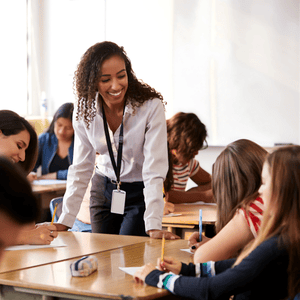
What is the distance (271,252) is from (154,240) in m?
0.87

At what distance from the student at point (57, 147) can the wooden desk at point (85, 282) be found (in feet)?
9.91

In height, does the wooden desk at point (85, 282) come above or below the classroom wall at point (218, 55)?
below

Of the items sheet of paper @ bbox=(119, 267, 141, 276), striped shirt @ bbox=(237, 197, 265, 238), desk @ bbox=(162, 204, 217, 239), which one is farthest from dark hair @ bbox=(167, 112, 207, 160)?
sheet of paper @ bbox=(119, 267, 141, 276)

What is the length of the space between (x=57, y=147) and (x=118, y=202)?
273 cm

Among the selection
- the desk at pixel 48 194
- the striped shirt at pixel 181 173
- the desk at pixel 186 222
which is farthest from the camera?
the desk at pixel 48 194

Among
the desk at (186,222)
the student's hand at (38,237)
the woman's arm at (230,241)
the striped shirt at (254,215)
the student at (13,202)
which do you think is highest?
the student at (13,202)

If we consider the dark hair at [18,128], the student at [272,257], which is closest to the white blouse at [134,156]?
the dark hair at [18,128]

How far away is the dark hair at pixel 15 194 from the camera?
0.69 meters

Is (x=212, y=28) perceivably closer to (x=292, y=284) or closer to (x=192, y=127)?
(x=192, y=127)

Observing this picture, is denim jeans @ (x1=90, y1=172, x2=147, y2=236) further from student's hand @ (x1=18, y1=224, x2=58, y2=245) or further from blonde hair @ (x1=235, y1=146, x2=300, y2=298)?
blonde hair @ (x1=235, y1=146, x2=300, y2=298)

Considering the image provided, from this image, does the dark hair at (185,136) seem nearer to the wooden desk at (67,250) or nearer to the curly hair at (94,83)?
the curly hair at (94,83)

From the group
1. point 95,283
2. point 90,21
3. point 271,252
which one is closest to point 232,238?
point 271,252

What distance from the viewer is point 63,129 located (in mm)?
4824

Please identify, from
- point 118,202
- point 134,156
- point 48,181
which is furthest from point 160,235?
point 48,181
